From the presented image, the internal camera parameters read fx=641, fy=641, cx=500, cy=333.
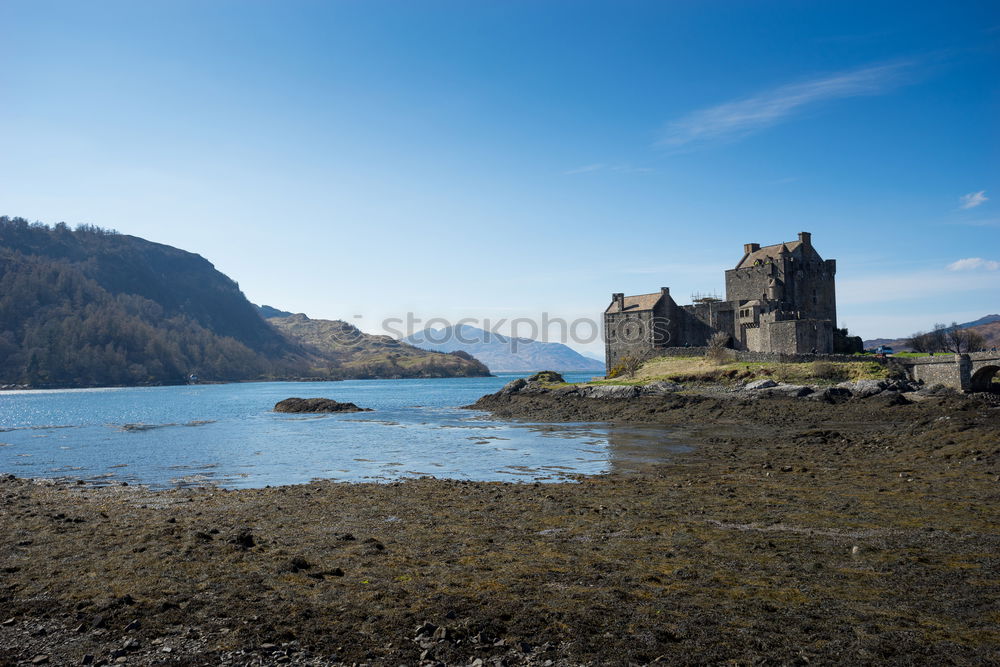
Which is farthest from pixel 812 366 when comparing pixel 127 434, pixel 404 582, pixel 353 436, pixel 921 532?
pixel 127 434

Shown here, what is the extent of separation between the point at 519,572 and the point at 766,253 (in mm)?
70211

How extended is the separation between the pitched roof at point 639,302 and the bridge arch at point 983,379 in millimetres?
34739

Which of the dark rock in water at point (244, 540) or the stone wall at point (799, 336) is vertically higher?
the stone wall at point (799, 336)

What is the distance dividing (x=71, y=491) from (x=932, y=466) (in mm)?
31207

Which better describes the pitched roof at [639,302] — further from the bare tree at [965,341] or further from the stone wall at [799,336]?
the bare tree at [965,341]

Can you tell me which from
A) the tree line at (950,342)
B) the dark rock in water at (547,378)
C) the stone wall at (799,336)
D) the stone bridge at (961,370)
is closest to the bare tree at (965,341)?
the tree line at (950,342)

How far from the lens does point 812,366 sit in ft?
178

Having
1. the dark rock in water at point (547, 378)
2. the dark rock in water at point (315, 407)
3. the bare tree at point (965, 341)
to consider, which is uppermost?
the bare tree at point (965, 341)

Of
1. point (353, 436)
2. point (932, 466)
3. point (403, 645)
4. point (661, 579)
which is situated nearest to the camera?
point (403, 645)

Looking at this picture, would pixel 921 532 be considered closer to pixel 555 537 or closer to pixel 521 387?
pixel 555 537

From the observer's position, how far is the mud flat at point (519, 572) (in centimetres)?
880

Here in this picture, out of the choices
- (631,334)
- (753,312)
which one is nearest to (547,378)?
(631,334)

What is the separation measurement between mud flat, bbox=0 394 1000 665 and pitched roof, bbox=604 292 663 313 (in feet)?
184

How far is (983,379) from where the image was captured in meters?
48.8
